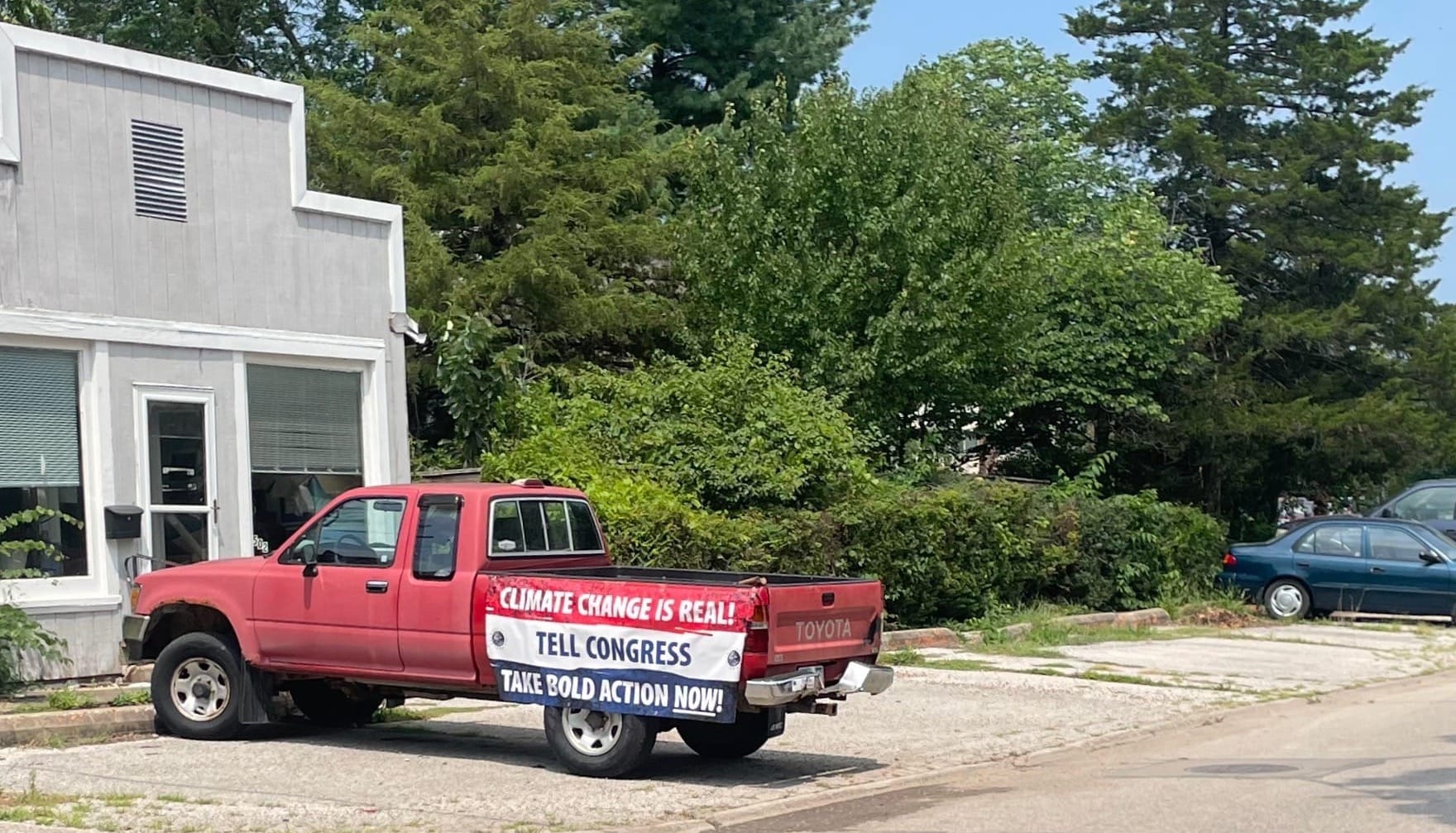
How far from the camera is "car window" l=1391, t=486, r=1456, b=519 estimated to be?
26.5 metres

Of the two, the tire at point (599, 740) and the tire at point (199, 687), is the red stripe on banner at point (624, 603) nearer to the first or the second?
the tire at point (599, 740)

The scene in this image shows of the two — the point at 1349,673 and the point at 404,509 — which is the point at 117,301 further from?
the point at 1349,673

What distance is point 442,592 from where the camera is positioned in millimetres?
10844

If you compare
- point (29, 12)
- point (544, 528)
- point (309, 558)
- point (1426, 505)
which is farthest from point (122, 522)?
point (1426, 505)

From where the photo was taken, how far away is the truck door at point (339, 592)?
1105 centimetres

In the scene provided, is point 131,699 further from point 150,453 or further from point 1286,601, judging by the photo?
point 1286,601

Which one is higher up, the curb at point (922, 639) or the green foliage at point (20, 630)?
the green foliage at point (20, 630)

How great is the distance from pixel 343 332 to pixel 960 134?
471 inches

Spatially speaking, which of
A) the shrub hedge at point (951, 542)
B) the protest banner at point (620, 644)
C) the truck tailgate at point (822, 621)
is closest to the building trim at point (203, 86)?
the shrub hedge at point (951, 542)

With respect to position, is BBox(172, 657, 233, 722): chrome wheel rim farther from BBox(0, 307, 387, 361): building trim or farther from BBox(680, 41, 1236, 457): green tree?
BBox(680, 41, 1236, 457): green tree

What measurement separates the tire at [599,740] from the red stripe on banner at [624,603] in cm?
62

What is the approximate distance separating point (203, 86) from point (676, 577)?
283 inches

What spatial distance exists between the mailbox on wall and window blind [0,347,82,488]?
0.41m

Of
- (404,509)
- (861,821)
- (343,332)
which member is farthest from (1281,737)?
(343,332)
